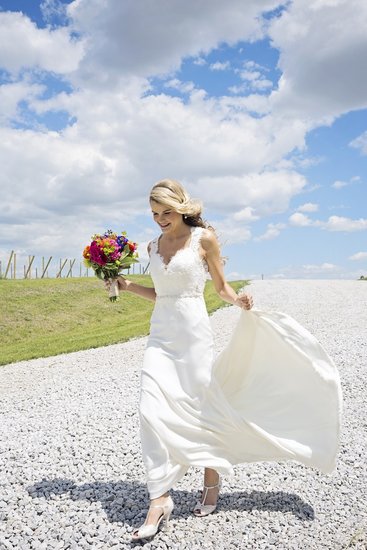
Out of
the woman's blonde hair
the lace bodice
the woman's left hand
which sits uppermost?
the woman's blonde hair

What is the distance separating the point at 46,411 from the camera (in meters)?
8.84

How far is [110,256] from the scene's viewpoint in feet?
17.6

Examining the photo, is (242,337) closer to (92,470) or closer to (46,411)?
(92,470)

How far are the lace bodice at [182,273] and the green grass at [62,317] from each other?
11564 millimetres

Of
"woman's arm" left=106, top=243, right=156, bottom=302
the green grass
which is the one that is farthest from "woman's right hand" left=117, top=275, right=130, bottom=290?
the green grass

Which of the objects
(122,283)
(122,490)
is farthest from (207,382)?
(122,490)

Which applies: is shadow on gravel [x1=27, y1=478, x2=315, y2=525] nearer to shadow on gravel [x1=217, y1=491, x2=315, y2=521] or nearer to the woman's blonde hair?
shadow on gravel [x1=217, y1=491, x2=315, y2=521]

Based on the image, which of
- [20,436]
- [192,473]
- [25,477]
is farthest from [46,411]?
[192,473]

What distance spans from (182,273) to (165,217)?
51cm

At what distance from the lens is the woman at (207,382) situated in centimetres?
443

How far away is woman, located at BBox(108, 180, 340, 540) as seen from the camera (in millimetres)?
4426

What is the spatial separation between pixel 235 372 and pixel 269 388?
38cm

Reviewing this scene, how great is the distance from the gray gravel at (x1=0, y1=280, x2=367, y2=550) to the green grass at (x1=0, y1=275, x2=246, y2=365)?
6.87 meters

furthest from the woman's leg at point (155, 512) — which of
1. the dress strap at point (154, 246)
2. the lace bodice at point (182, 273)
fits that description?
the dress strap at point (154, 246)
